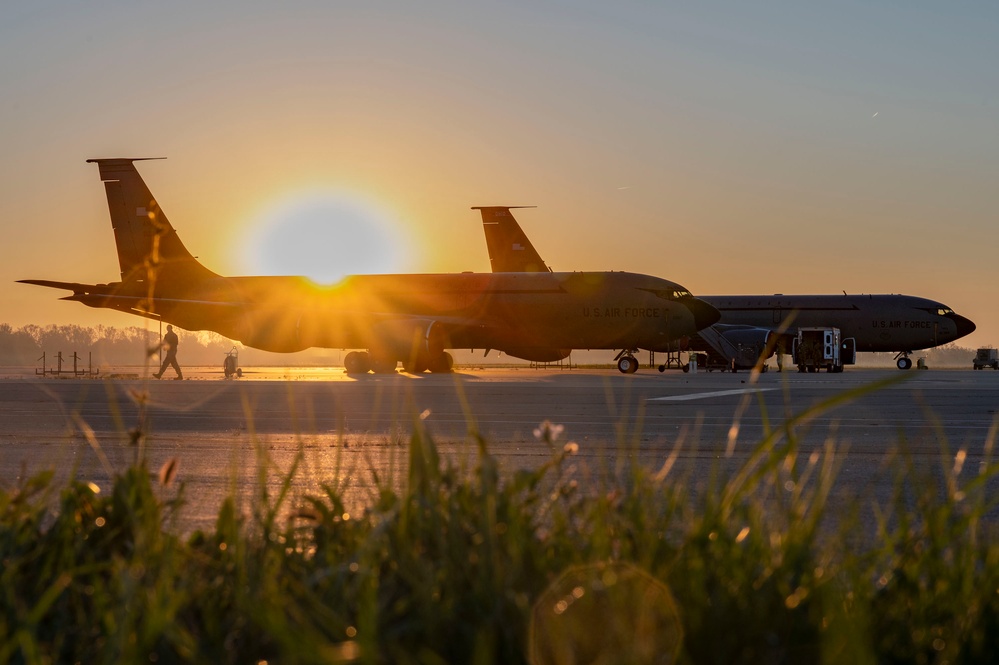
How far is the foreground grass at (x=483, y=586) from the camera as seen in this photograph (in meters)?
2.33

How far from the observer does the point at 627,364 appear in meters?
42.7

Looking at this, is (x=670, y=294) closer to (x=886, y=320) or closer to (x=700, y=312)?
(x=700, y=312)

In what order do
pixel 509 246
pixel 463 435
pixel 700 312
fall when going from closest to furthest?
pixel 463 435 → pixel 700 312 → pixel 509 246

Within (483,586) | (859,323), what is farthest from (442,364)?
(483,586)

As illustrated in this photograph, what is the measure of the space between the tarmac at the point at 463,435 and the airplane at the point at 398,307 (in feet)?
56.5

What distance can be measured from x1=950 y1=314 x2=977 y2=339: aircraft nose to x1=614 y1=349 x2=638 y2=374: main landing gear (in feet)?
57.9

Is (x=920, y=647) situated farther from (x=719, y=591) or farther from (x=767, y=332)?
(x=767, y=332)

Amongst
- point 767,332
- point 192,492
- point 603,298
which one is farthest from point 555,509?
point 767,332

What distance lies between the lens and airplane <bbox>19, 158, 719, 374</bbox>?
37.8 metres

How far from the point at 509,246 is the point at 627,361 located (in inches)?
478

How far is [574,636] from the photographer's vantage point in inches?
90.6

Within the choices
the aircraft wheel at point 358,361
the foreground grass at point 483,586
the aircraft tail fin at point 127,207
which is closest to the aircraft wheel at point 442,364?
the aircraft wheel at point 358,361

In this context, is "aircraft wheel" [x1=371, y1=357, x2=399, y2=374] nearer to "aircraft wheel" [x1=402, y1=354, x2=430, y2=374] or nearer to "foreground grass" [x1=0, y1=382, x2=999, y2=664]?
"aircraft wheel" [x1=402, y1=354, x2=430, y2=374]

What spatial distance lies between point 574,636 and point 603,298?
117 ft
